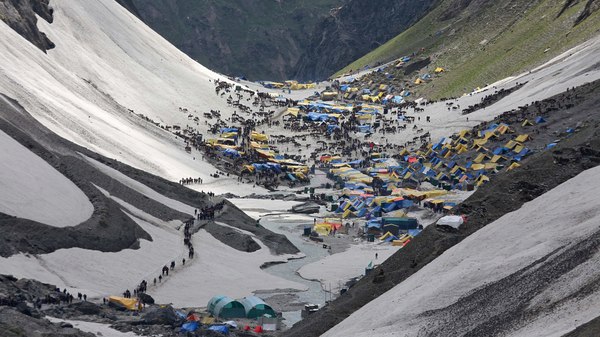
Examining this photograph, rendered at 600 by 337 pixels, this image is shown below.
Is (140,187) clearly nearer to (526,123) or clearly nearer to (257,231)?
(257,231)

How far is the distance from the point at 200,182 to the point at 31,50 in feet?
96.4

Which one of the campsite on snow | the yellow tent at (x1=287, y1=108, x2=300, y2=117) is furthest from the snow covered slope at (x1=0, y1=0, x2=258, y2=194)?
the yellow tent at (x1=287, y1=108, x2=300, y2=117)

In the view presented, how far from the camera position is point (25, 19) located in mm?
136125

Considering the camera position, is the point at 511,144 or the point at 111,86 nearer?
the point at 511,144

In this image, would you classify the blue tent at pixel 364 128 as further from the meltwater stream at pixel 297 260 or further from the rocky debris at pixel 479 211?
the rocky debris at pixel 479 211

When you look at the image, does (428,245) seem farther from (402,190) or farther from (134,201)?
(402,190)

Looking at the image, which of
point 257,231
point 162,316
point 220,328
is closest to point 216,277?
point 162,316

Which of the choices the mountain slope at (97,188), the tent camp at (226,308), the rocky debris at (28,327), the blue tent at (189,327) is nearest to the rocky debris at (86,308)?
the mountain slope at (97,188)

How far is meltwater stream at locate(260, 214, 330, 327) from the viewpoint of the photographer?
60.8 meters

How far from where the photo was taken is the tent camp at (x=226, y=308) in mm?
54156

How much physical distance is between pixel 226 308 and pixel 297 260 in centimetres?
2305

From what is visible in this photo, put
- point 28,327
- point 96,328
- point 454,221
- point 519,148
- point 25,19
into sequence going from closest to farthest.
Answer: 1. point 28,327
2. point 96,328
3. point 454,221
4. point 519,148
5. point 25,19

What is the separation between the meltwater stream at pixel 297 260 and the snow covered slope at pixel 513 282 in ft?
44.7

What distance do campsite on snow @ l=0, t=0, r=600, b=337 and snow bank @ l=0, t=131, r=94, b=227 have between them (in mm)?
215
